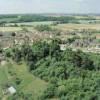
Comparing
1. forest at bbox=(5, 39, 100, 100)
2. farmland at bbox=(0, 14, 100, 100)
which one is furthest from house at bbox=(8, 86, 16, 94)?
forest at bbox=(5, 39, 100, 100)

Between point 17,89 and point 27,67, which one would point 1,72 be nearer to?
point 27,67

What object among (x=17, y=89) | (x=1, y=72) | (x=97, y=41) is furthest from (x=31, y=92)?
(x=97, y=41)

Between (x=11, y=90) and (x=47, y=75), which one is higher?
(x=47, y=75)

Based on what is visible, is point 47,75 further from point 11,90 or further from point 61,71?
point 11,90

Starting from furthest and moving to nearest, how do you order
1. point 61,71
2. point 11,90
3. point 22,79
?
1. point 22,79
2. point 61,71
3. point 11,90

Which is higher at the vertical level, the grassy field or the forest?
the forest

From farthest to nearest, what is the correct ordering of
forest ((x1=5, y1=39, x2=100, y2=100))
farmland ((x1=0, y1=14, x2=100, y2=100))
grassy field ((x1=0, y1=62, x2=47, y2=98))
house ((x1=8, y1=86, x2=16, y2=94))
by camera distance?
grassy field ((x1=0, y1=62, x2=47, y2=98)) → house ((x1=8, y1=86, x2=16, y2=94)) → farmland ((x1=0, y1=14, x2=100, y2=100)) → forest ((x1=5, y1=39, x2=100, y2=100))

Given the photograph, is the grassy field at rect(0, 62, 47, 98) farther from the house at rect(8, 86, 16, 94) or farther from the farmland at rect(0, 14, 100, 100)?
the house at rect(8, 86, 16, 94)

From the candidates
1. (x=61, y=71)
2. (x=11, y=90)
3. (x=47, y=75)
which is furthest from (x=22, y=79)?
(x=61, y=71)
